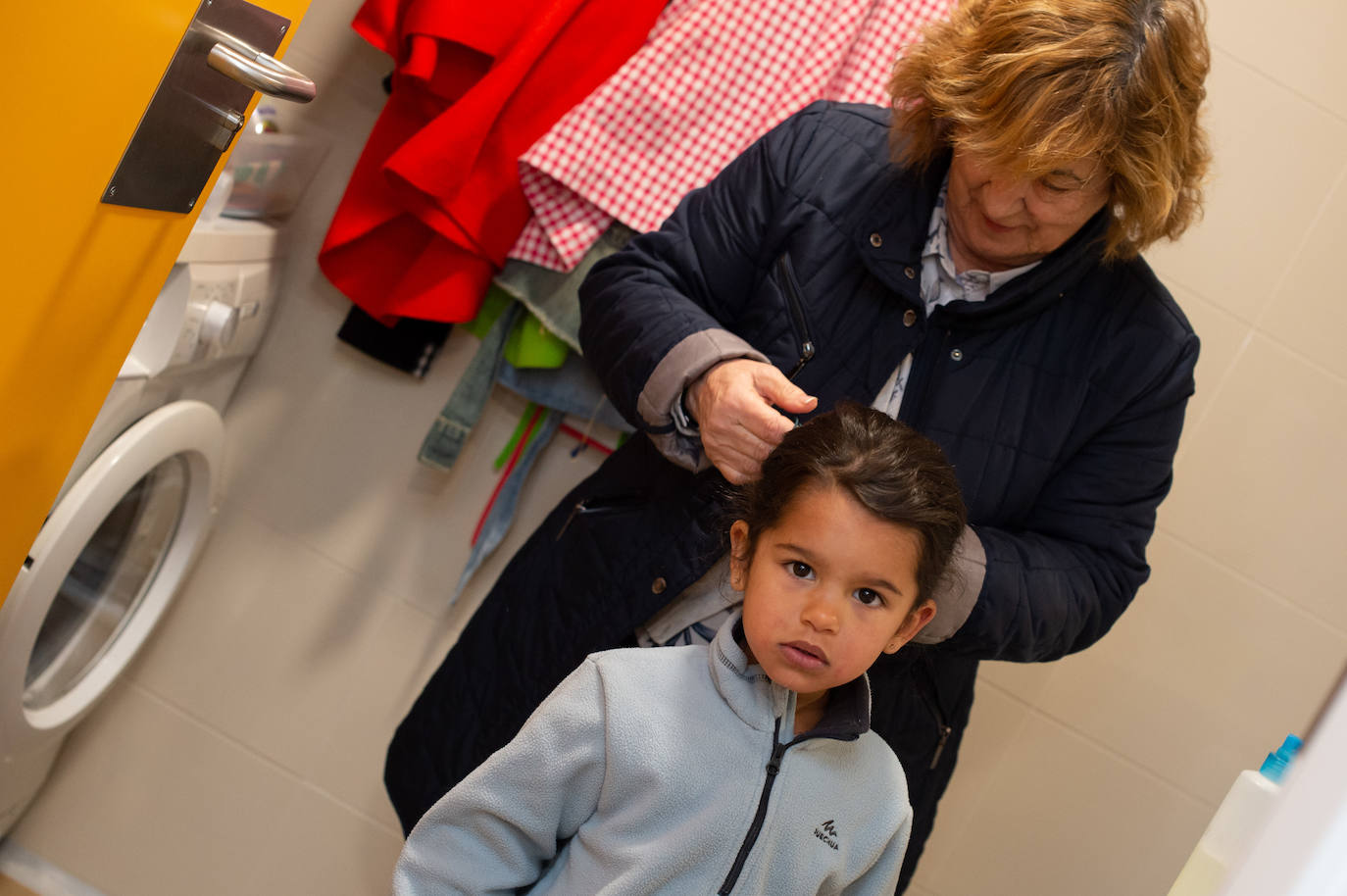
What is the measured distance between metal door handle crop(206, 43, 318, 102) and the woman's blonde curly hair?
0.53m

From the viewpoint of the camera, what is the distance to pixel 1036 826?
2.86ft

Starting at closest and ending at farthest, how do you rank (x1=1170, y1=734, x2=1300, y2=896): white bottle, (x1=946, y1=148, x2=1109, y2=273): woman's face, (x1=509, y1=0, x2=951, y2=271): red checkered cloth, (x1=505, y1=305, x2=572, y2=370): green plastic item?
(x1=1170, y1=734, x2=1300, y2=896): white bottle < (x1=946, y1=148, x2=1109, y2=273): woman's face < (x1=509, y1=0, x2=951, y2=271): red checkered cloth < (x1=505, y1=305, x2=572, y2=370): green plastic item

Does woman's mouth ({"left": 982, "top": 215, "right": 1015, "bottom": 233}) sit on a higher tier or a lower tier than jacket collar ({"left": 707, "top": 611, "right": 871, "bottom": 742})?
higher

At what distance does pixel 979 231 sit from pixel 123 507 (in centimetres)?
114

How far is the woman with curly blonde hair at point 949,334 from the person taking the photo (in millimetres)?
875

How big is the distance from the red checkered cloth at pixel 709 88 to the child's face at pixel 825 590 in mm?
801

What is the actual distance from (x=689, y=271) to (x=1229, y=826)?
0.66 meters

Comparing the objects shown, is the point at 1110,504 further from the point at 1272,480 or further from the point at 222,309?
the point at 222,309

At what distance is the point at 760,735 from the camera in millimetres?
740

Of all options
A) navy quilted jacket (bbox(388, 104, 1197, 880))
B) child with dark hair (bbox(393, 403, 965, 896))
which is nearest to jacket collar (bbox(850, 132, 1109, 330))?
navy quilted jacket (bbox(388, 104, 1197, 880))

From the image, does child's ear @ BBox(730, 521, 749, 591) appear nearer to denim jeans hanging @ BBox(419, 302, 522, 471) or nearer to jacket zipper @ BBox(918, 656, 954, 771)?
jacket zipper @ BBox(918, 656, 954, 771)

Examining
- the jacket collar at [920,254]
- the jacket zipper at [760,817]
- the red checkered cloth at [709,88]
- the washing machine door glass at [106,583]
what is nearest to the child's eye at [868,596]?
the jacket zipper at [760,817]

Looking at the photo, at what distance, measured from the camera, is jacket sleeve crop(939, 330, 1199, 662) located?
38.2 inches

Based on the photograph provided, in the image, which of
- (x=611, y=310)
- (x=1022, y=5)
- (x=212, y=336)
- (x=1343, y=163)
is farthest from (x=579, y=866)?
(x=1343, y=163)
